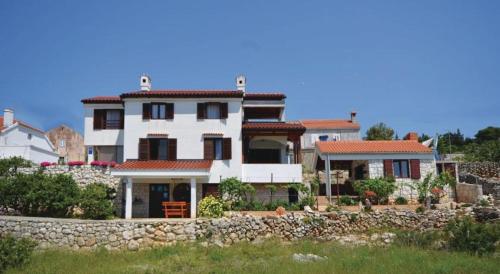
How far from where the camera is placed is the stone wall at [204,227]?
20.4 metres

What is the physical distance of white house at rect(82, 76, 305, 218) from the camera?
27172mm

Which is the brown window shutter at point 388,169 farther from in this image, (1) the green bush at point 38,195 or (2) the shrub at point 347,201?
(1) the green bush at point 38,195

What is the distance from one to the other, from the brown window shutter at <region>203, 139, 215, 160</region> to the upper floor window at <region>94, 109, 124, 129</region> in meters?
6.92

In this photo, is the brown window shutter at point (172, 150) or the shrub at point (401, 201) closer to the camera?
the shrub at point (401, 201)

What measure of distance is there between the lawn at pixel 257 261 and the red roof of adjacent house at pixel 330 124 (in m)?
28.8

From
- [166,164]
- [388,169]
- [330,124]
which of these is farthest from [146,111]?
[330,124]

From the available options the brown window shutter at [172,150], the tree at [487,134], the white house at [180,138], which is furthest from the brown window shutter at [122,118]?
the tree at [487,134]

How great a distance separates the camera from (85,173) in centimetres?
2723

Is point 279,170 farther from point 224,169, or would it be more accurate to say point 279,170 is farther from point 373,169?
point 373,169

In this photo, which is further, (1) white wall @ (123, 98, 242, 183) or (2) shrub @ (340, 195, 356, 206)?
(1) white wall @ (123, 98, 242, 183)

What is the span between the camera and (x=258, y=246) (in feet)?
64.8

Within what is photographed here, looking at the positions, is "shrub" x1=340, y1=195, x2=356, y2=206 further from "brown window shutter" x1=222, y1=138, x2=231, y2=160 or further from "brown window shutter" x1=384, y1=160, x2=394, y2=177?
"brown window shutter" x1=222, y1=138, x2=231, y2=160

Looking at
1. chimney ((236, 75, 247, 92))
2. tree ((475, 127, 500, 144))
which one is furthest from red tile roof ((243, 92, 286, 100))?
tree ((475, 127, 500, 144))

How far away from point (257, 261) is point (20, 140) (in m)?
30.3
